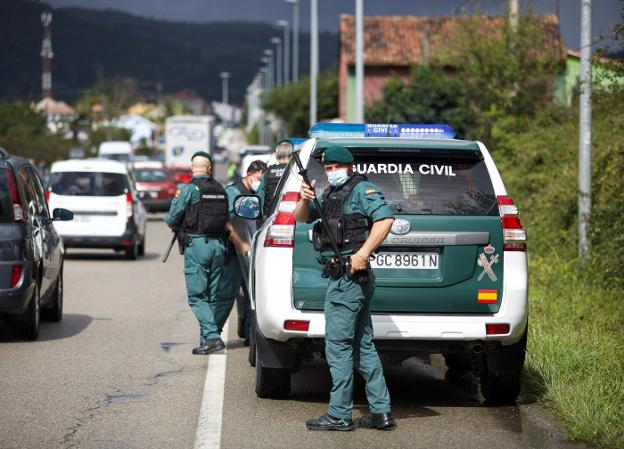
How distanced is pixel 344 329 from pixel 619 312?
569 cm

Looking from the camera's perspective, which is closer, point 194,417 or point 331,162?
point 331,162

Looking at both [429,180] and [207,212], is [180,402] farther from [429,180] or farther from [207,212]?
[207,212]

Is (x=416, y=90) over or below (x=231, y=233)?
over

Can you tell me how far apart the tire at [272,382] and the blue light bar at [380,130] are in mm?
1694

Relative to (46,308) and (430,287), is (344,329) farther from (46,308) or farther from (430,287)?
(46,308)

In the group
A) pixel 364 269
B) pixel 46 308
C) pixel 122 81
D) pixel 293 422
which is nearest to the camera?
pixel 364 269

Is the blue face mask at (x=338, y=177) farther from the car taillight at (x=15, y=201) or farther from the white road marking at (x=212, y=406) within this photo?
the car taillight at (x=15, y=201)

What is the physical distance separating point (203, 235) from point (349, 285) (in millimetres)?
3869

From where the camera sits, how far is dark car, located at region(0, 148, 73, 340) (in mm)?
11391

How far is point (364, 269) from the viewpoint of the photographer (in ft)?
24.9

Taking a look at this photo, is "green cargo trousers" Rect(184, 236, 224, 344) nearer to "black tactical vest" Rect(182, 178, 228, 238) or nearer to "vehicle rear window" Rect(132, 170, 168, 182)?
"black tactical vest" Rect(182, 178, 228, 238)

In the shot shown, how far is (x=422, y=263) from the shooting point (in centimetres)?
827

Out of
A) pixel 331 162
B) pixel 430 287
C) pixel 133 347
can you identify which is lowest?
pixel 133 347

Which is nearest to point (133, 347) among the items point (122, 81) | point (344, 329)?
point (344, 329)
